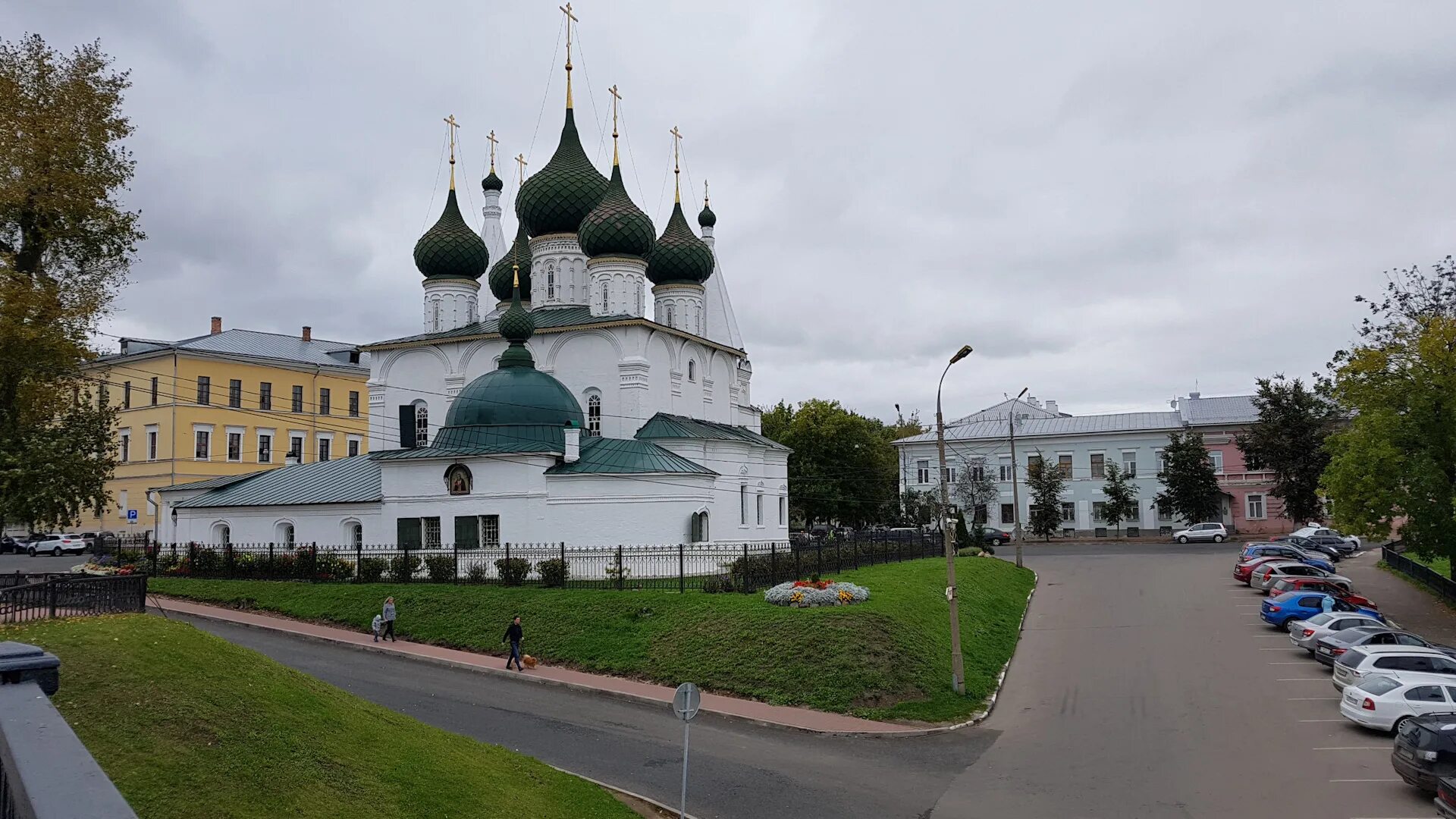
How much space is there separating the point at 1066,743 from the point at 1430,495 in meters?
16.4

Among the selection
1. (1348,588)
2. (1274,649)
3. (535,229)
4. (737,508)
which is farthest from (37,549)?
(1348,588)

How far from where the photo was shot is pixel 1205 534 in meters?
50.1

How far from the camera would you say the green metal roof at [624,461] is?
2917 centimetres

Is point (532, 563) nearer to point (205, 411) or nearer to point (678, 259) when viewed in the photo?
point (678, 259)

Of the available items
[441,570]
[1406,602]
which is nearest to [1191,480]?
[1406,602]

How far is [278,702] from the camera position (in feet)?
34.2

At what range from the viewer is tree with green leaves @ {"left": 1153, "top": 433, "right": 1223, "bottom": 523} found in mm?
51656

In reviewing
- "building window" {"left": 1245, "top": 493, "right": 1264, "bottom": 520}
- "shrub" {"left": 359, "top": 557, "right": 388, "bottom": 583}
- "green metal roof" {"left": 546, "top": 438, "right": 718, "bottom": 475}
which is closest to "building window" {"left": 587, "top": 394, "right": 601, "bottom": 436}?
"green metal roof" {"left": 546, "top": 438, "right": 718, "bottom": 475}

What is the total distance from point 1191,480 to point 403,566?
41416mm

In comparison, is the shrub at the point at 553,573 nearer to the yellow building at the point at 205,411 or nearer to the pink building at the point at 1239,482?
the yellow building at the point at 205,411

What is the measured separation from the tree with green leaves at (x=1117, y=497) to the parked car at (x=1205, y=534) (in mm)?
3941

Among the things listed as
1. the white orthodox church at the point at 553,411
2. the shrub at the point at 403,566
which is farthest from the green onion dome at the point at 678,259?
the shrub at the point at 403,566

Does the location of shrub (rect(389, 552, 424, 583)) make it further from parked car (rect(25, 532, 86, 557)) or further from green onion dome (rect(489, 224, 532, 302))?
parked car (rect(25, 532, 86, 557))

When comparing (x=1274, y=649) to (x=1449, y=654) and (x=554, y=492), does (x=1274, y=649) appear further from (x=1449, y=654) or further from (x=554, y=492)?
(x=554, y=492)
